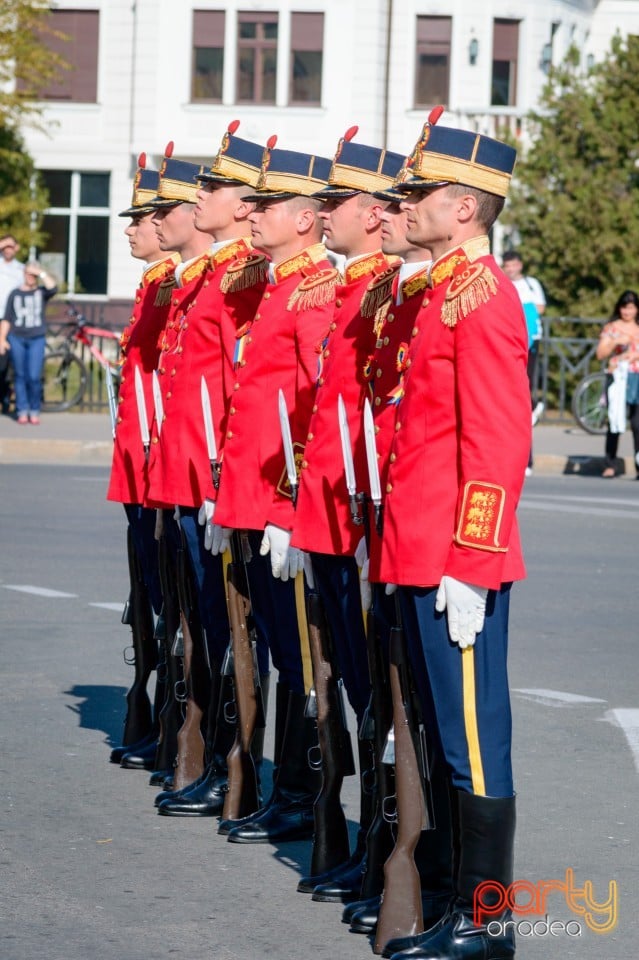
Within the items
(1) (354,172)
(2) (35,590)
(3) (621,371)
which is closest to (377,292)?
(1) (354,172)

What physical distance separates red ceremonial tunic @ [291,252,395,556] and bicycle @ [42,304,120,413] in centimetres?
1812

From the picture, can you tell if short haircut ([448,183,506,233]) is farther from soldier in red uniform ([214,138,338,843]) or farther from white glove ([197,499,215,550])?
white glove ([197,499,215,550])

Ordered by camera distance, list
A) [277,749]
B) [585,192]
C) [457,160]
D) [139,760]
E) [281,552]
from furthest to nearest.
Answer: [585,192] < [139,760] < [277,749] < [281,552] < [457,160]

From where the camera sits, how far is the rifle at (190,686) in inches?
254

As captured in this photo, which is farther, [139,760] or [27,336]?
[27,336]

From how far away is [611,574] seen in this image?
1202 centimetres

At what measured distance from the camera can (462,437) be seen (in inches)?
186

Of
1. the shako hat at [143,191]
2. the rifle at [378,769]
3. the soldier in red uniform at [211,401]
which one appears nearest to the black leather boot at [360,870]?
the rifle at [378,769]

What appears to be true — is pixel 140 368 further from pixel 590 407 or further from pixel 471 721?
pixel 590 407

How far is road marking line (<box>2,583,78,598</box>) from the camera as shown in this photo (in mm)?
10734

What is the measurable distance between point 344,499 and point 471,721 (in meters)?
0.95

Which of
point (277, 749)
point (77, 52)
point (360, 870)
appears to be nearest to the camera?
point (360, 870)

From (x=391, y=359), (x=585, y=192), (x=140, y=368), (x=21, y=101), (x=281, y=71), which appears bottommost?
(x=140, y=368)

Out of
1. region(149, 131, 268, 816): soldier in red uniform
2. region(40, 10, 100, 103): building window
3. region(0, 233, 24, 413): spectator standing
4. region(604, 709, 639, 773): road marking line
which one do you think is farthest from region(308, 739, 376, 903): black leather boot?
region(40, 10, 100, 103): building window
